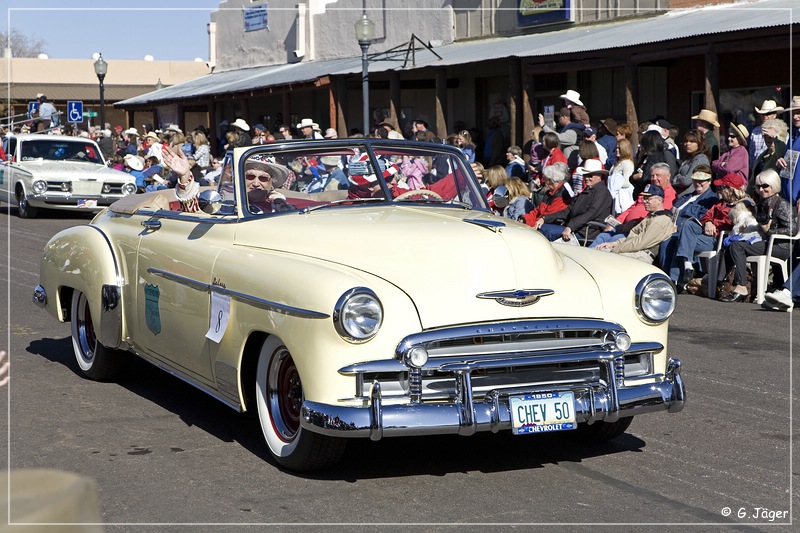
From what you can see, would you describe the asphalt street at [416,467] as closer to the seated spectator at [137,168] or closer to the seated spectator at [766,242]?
the seated spectator at [766,242]

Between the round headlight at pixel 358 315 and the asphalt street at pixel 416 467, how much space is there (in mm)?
714

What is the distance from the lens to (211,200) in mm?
6477

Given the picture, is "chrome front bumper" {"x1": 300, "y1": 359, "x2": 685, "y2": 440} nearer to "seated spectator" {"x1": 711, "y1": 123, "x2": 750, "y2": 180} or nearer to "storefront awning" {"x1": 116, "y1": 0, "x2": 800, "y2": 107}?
"seated spectator" {"x1": 711, "y1": 123, "x2": 750, "y2": 180}

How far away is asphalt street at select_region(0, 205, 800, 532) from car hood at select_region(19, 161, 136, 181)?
14216mm

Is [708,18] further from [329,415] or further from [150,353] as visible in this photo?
[329,415]

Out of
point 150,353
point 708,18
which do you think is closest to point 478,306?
point 150,353

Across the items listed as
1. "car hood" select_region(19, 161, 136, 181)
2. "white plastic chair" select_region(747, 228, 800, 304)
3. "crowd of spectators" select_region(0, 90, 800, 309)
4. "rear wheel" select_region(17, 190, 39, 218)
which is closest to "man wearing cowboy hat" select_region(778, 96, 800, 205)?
"crowd of spectators" select_region(0, 90, 800, 309)

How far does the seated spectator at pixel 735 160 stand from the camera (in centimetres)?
1346

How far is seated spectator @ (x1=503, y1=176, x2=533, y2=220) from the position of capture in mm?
14211

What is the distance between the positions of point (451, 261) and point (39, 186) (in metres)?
17.3

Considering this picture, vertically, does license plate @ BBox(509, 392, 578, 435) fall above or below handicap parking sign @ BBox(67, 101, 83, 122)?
below

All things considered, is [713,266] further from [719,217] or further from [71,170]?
[71,170]

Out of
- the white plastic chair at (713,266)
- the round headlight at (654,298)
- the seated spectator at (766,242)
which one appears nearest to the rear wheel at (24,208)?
the white plastic chair at (713,266)

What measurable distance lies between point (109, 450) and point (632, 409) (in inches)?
102
